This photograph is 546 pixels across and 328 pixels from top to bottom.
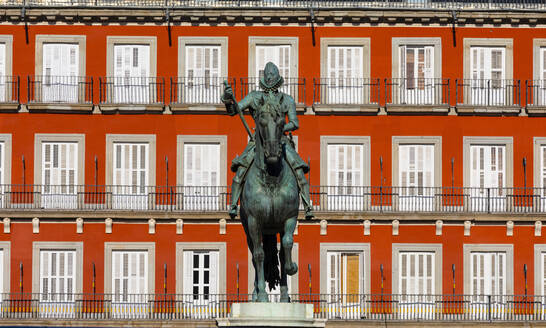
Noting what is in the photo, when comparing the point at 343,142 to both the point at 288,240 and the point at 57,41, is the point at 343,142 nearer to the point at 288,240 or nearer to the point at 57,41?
the point at 57,41

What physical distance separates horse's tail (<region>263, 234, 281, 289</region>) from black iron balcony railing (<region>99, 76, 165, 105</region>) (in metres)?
39.2

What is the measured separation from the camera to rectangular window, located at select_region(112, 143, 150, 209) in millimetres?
73812

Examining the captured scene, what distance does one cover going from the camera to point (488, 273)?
74.4m

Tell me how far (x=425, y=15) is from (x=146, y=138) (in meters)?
12.1

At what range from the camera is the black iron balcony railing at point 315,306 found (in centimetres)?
7288

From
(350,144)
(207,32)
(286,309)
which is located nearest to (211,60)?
(207,32)

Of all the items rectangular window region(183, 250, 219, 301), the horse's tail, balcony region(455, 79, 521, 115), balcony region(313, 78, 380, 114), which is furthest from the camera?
balcony region(455, 79, 521, 115)

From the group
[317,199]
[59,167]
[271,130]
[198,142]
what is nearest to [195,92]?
[198,142]

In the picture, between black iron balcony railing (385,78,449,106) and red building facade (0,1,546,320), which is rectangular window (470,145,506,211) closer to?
red building facade (0,1,546,320)

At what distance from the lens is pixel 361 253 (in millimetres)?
74125

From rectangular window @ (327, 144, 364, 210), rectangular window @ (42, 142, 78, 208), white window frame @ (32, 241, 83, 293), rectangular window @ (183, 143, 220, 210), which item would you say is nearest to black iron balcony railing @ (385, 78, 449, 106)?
rectangular window @ (327, 144, 364, 210)

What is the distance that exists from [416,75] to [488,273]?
8.39 metres

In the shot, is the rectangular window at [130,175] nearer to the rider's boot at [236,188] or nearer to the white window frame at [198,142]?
the white window frame at [198,142]

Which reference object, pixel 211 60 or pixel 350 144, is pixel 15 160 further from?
pixel 350 144
